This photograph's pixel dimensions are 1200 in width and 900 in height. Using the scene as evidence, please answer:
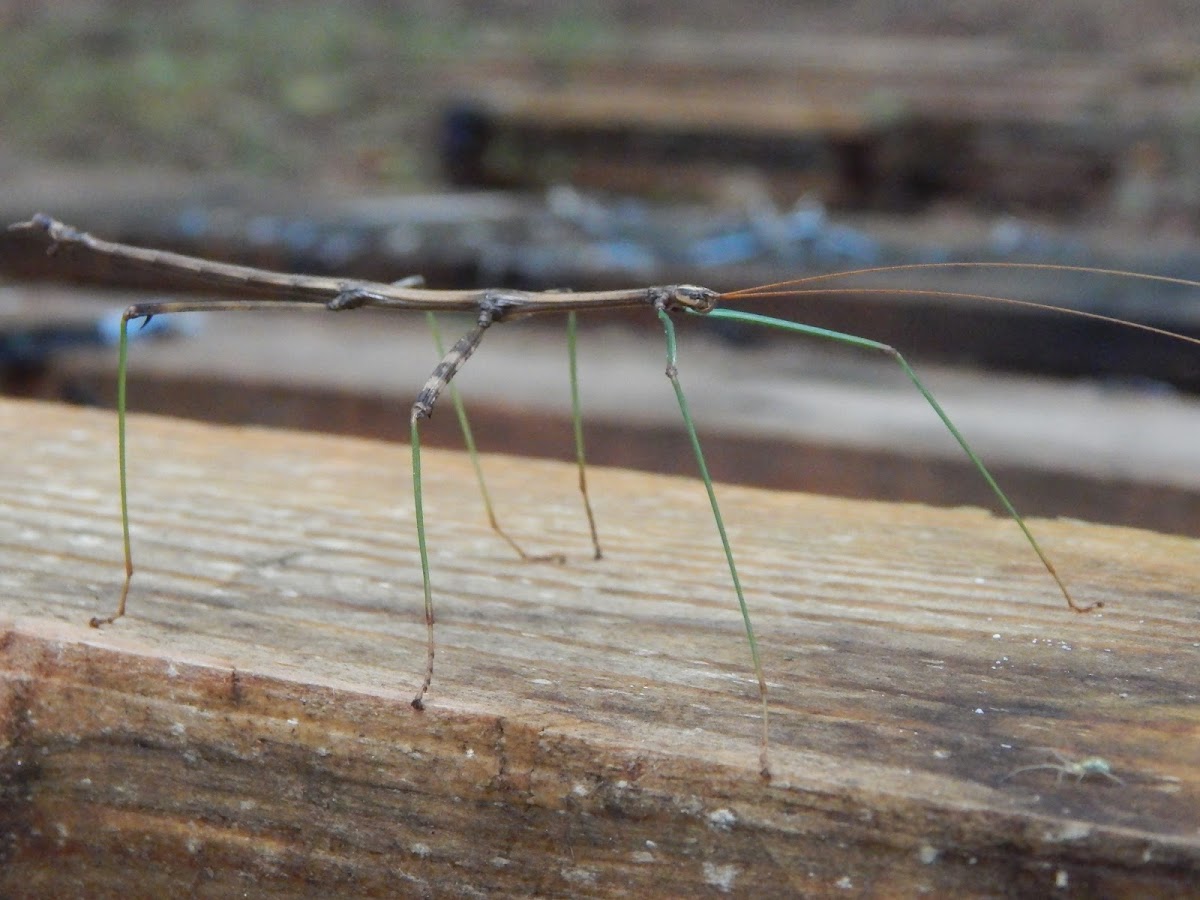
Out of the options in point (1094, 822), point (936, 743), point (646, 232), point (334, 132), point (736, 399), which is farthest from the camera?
point (334, 132)

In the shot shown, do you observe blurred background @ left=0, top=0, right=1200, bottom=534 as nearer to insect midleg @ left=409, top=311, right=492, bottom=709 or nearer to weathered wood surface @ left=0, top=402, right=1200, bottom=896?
insect midleg @ left=409, top=311, right=492, bottom=709

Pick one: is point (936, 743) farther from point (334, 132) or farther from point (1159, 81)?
point (334, 132)

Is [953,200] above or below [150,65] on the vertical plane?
below

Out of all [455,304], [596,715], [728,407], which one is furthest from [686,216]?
[596,715]

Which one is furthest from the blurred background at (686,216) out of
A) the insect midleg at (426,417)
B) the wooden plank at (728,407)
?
the insect midleg at (426,417)

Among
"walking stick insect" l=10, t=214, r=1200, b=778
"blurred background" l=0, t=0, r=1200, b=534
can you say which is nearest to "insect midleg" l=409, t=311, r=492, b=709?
"walking stick insect" l=10, t=214, r=1200, b=778

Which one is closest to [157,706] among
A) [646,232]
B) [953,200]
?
[646,232]
